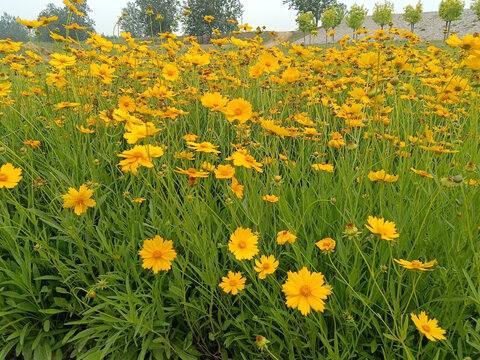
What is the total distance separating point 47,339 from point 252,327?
71cm

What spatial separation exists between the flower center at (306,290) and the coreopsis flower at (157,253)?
363 mm

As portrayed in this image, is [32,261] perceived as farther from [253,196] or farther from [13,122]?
[13,122]

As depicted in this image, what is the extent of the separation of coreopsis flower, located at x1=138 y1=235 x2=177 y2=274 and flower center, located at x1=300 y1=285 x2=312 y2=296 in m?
0.36

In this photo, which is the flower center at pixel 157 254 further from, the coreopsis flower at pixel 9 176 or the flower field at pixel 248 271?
the coreopsis flower at pixel 9 176

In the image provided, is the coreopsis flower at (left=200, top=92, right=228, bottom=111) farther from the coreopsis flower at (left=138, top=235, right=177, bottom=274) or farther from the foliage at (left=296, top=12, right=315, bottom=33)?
the foliage at (left=296, top=12, right=315, bottom=33)

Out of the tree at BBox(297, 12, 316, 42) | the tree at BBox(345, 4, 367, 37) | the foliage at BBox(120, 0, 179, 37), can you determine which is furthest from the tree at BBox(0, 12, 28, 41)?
the tree at BBox(297, 12, 316, 42)

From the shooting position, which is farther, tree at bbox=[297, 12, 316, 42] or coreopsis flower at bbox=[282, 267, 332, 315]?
tree at bbox=[297, 12, 316, 42]

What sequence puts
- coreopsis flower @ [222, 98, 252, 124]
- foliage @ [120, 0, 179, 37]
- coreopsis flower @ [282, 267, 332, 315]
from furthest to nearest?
foliage @ [120, 0, 179, 37] → coreopsis flower @ [222, 98, 252, 124] → coreopsis flower @ [282, 267, 332, 315]

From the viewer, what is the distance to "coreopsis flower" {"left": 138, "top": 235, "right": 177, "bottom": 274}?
875 mm

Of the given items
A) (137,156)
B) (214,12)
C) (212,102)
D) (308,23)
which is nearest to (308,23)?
(308,23)

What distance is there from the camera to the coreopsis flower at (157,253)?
0.88 meters

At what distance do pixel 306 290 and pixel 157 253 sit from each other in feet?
1.38

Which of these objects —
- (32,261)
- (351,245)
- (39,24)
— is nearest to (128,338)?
(32,261)

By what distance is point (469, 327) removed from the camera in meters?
0.84
